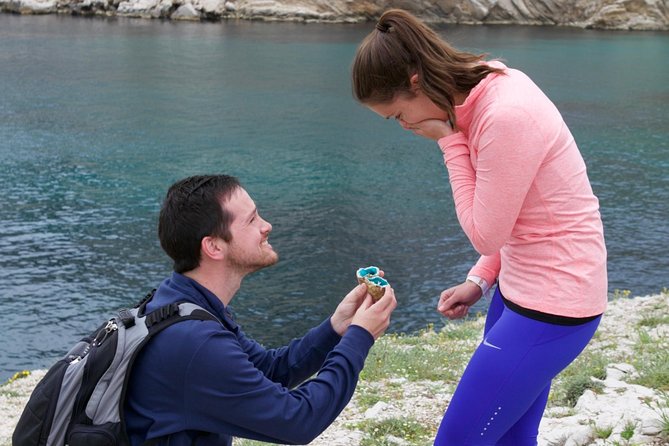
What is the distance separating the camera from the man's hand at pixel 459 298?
13.8 feet

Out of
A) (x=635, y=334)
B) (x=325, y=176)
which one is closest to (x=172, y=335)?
(x=635, y=334)

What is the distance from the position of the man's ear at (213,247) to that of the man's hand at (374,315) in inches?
26.5

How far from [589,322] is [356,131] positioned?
30.0 m

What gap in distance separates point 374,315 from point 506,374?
63cm

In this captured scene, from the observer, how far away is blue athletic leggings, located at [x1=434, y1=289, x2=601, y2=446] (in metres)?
3.51

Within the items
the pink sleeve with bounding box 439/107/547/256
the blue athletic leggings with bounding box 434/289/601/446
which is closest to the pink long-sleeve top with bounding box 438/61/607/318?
the pink sleeve with bounding box 439/107/547/256

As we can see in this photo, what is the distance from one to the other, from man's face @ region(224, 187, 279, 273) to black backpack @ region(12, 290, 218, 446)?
472mm

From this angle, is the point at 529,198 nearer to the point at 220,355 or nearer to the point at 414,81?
the point at 414,81

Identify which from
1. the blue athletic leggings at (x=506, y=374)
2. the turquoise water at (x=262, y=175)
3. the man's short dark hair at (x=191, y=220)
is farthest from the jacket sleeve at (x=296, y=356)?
the turquoise water at (x=262, y=175)

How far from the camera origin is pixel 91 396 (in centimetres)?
323

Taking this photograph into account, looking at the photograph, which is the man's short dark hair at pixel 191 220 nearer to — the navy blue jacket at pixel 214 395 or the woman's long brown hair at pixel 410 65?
the navy blue jacket at pixel 214 395

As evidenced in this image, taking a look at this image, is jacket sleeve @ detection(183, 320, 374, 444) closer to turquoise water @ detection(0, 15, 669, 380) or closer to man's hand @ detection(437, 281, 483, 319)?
man's hand @ detection(437, 281, 483, 319)

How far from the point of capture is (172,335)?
3256 mm

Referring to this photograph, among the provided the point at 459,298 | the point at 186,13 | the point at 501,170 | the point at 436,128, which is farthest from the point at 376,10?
the point at 501,170
